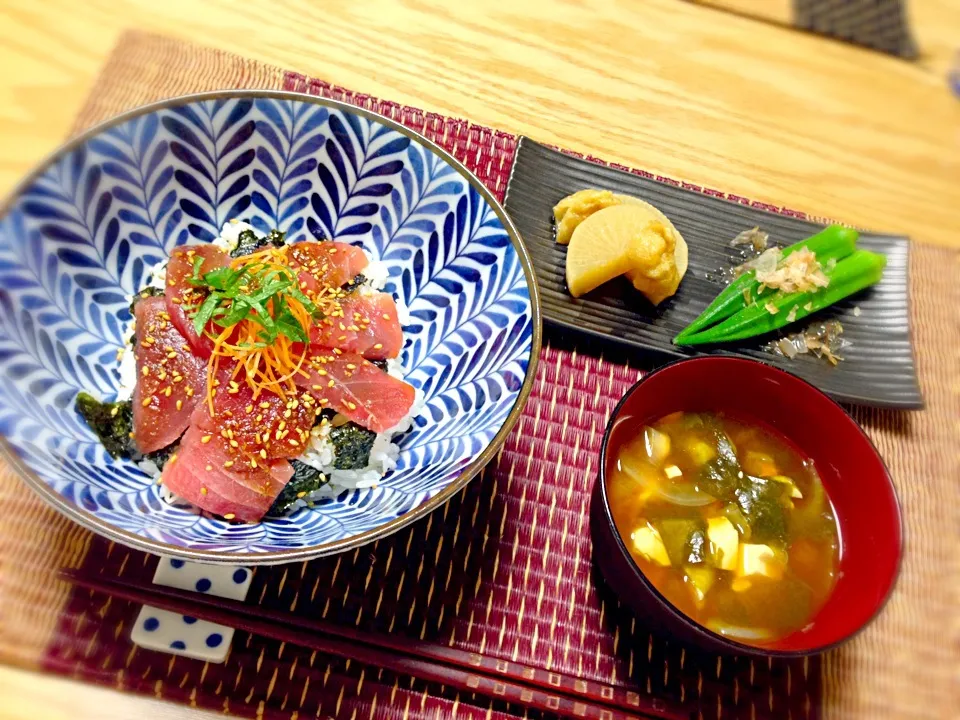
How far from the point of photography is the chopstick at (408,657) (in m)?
1.32

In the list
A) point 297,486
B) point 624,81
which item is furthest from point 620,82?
point 297,486

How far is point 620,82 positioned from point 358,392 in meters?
1.65

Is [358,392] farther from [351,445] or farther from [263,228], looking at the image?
[263,228]

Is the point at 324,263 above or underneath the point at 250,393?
above

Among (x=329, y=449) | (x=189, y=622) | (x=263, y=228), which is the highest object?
(x=263, y=228)

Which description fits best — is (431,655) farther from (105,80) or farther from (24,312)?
(105,80)

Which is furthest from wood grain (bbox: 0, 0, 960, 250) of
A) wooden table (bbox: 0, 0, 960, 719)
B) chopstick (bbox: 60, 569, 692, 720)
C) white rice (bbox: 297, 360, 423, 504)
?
chopstick (bbox: 60, 569, 692, 720)

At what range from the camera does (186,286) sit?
152 centimetres

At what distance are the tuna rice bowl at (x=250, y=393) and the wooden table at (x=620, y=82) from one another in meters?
0.87

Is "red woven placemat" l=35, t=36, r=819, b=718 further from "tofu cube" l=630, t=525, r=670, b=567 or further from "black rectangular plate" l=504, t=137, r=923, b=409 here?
"black rectangular plate" l=504, t=137, r=923, b=409

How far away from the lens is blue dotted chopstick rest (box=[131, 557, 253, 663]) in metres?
1.31

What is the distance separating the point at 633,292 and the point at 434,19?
51.5 inches

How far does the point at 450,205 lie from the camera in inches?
65.1

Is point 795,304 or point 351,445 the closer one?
point 351,445
